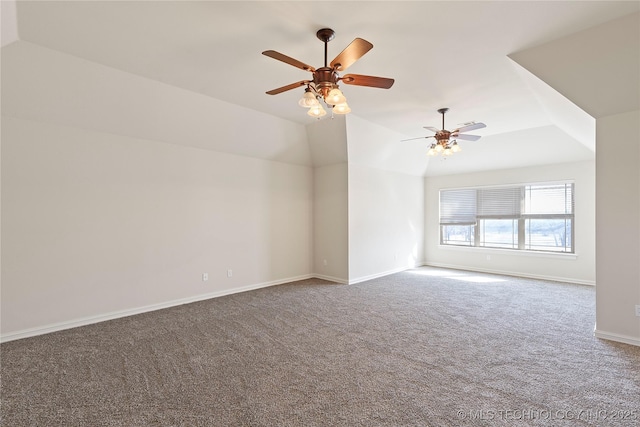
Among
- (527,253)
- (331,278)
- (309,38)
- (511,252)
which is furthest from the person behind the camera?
(511,252)

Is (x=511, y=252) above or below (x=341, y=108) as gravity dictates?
below

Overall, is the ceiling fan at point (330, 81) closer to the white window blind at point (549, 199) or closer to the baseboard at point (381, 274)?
the baseboard at point (381, 274)

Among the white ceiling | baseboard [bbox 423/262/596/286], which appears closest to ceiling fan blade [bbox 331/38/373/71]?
the white ceiling

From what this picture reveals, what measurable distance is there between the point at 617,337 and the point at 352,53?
3.98 metres

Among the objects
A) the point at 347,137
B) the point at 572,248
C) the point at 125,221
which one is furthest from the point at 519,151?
the point at 125,221

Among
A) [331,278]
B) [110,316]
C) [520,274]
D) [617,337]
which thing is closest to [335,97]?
[617,337]

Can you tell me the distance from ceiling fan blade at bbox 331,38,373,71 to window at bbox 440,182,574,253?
598cm

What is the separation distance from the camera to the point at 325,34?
2.67 metres

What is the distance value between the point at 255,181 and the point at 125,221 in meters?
2.21

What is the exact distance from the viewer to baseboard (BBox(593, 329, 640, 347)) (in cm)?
307

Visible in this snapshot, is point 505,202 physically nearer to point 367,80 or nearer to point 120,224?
point 367,80

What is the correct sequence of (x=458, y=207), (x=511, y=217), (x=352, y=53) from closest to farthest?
(x=352, y=53) → (x=511, y=217) → (x=458, y=207)

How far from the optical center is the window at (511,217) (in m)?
6.21

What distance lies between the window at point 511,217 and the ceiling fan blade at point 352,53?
5.98 m
